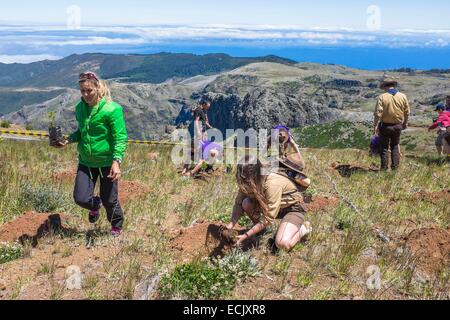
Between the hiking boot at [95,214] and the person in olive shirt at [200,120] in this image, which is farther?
the person in olive shirt at [200,120]

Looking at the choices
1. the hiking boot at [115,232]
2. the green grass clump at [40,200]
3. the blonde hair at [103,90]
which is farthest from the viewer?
the green grass clump at [40,200]

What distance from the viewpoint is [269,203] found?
5480mm

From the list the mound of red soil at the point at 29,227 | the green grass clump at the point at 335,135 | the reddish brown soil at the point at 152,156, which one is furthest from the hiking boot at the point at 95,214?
the green grass clump at the point at 335,135

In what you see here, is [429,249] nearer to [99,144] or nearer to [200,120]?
[99,144]

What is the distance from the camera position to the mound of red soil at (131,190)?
26.7 ft

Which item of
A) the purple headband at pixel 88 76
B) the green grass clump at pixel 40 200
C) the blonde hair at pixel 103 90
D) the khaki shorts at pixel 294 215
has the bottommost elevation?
the green grass clump at pixel 40 200

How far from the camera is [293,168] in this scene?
19.9ft

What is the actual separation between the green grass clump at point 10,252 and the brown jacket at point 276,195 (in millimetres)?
2711

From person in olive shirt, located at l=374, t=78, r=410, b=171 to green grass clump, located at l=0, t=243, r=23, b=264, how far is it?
329 inches

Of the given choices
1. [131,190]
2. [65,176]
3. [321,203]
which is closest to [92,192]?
[131,190]

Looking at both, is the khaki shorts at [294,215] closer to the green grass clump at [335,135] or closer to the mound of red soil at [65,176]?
the mound of red soil at [65,176]

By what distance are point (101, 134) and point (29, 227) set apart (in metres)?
1.64

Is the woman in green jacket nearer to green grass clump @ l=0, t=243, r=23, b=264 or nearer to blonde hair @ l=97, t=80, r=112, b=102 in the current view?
blonde hair @ l=97, t=80, r=112, b=102
